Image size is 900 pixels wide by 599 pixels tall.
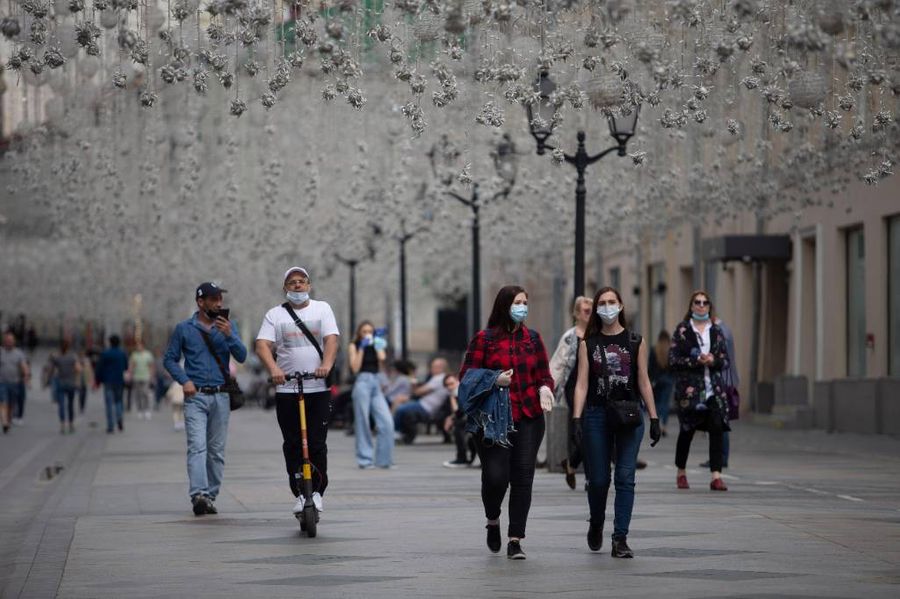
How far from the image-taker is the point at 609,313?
12320 millimetres

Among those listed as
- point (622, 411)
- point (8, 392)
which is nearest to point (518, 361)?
point (622, 411)

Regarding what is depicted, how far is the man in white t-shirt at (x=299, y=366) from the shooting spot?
14070mm

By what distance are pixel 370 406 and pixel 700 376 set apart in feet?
19.4

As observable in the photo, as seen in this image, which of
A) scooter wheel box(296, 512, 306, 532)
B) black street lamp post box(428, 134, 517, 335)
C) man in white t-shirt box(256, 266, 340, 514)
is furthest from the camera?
black street lamp post box(428, 134, 517, 335)

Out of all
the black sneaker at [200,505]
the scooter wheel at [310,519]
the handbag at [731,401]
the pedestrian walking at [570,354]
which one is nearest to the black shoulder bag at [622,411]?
the scooter wheel at [310,519]

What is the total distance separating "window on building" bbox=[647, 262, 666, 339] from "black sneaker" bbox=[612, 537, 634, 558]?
37472 mm

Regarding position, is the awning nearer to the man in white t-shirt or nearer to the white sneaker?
the man in white t-shirt

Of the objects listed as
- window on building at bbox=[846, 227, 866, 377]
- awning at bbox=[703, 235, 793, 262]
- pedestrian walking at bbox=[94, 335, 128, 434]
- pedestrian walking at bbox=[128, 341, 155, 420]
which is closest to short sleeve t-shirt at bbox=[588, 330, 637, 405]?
window on building at bbox=[846, 227, 866, 377]

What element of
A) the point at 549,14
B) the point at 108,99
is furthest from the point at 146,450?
the point at 549,14

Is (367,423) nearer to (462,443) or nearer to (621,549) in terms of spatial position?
(462,443)

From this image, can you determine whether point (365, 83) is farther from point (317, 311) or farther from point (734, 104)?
point (317, 311)

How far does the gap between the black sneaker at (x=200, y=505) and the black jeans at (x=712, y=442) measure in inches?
188

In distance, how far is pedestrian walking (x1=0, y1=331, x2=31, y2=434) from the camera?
35.5 meters

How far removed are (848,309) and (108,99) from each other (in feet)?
47.3
